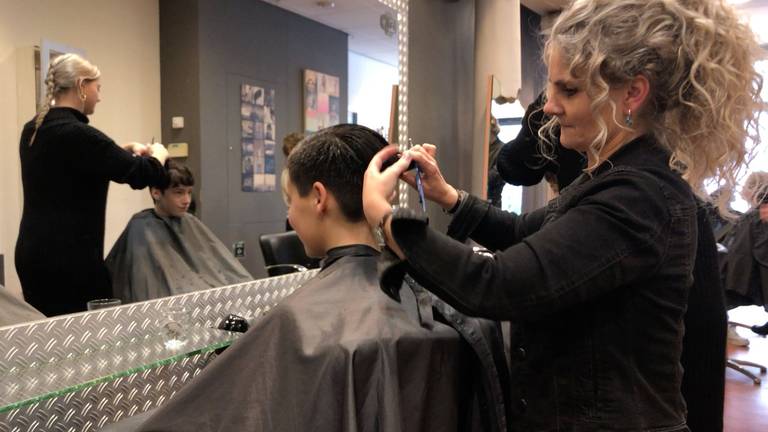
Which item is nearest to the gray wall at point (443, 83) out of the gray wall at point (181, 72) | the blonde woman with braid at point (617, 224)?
the gray wall at point (181, 72)

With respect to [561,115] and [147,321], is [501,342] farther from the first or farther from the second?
[147,321]

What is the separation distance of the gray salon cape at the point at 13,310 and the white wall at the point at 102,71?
0.02m

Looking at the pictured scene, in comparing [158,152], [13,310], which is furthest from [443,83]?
[13,310]

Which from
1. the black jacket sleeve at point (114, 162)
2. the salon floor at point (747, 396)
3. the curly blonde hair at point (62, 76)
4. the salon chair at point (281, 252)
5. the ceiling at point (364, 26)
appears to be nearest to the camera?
the curly blonde hair at point (62, 76)

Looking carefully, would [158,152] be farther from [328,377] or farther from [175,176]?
[328,377]

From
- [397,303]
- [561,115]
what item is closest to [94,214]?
[397,303]

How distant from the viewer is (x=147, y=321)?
5.20 ft

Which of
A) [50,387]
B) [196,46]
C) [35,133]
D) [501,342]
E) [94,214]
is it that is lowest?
[50,387]

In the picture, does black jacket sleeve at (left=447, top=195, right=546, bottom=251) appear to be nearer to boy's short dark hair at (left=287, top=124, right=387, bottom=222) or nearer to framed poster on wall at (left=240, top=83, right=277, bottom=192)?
boy's short dark hair at (left=287, top=124, right=387, bottom=222)

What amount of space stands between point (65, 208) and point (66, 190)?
0.05 m

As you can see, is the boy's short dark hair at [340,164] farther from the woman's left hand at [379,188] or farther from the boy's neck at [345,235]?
the woman's left hand at [379,188]

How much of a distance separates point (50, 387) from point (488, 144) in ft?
6.05

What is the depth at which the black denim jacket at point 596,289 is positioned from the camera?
788 millimetres

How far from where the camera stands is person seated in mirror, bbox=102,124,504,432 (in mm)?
896
